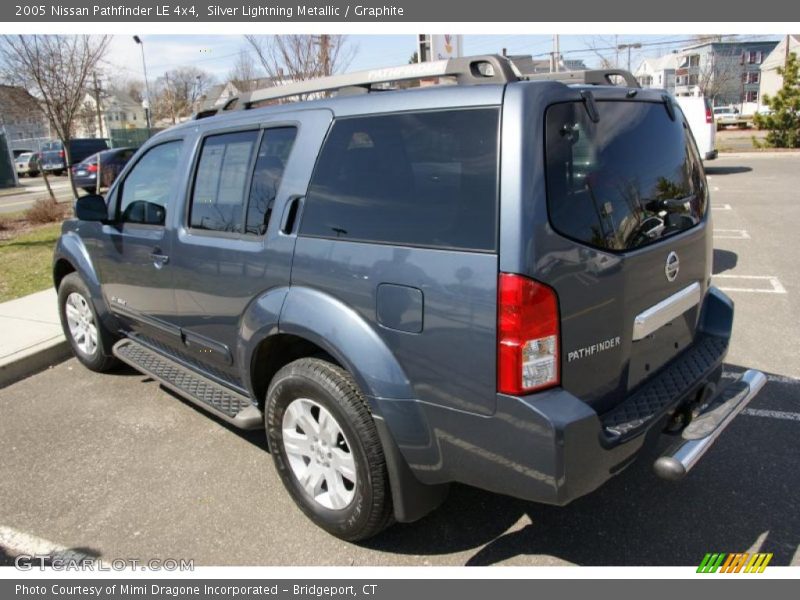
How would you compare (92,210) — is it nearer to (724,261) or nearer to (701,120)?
(724,261)

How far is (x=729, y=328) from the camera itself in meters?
3.14

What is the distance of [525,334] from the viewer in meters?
2.10

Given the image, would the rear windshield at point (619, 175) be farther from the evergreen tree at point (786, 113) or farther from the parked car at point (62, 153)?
the parked car at point (62, 153)

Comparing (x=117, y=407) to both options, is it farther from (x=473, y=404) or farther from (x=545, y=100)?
(x=545, y=100)

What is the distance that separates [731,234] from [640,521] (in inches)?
318

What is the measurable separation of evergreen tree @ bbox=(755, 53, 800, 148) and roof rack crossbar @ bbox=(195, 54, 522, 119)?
27109mm

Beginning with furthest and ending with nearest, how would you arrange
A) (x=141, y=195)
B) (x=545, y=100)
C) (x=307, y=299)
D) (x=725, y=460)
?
(x=141, y=195) → (x=725, y=460) → (x=307, y=299) → (x=545, y=100)

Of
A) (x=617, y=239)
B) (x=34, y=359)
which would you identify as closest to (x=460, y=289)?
(x=617, y=239)

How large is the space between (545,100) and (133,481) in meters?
2.93

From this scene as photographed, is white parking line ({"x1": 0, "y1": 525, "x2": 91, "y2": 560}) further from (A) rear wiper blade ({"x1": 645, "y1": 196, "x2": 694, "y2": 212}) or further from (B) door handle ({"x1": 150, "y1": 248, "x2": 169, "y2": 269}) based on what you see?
(A) rear wiper blade ({"x1": 645, "y1": 196, "x2": 694, "y2": 212})

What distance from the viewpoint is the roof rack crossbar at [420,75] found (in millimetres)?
2369

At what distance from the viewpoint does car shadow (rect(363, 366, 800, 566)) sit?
2676 millimetres

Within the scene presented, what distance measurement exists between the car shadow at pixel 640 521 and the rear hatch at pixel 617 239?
1.68 feet

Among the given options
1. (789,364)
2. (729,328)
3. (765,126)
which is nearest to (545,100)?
(729,328)
